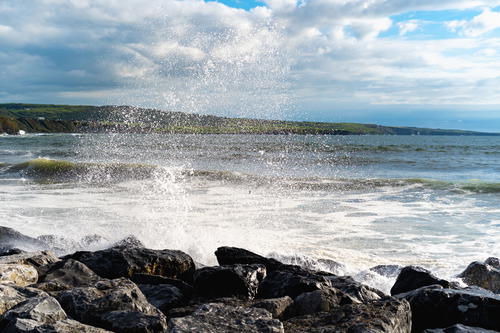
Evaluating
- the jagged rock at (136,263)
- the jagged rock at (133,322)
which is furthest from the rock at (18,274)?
the jagged rock at (133,322)

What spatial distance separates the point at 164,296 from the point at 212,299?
1.73ft

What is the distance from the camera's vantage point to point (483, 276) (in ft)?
25.3

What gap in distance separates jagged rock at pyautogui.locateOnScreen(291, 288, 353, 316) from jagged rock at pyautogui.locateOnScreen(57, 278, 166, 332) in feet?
4.59

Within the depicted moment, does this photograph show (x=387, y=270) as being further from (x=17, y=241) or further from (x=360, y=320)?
(x=17, y=241)

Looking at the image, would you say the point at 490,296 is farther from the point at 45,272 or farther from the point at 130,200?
the point at 130,200

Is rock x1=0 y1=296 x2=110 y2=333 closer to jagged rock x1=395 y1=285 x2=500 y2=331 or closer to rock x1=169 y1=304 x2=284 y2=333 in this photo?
rock x1=169 y1=304 x2=284 y2=333

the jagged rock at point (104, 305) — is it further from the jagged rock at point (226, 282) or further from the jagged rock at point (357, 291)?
the jagged rock at point (357, 291)

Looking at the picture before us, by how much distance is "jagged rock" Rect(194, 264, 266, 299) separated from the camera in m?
5.44

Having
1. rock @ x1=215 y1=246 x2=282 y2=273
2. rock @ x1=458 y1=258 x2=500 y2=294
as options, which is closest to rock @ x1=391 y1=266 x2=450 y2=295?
rock @ x1=458 y1=258 x2=500 y2=294

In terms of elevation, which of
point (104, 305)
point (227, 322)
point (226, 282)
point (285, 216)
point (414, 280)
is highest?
point (227, 322)

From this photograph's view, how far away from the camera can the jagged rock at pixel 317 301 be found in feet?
15.5

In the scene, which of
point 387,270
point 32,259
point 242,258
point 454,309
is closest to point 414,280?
point 387,270

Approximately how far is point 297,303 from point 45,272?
10.8ft

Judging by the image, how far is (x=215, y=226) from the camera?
12242 millimetres
